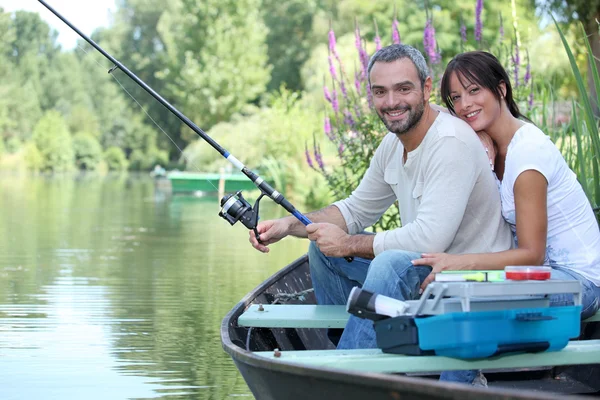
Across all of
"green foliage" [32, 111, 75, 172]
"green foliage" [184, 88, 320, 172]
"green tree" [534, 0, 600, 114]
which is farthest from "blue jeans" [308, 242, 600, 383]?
"green foliage" [32, 111, 75, 172]

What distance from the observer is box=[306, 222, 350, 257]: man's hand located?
3.98 metres

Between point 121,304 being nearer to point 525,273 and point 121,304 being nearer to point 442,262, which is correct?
point 442,262

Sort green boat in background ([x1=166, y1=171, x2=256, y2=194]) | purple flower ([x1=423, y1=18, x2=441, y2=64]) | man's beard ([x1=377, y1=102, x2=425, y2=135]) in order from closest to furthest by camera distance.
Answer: man's beard ([x1=377, y1=102, x2=425, y2=135])
purple flower ([x1=423, y1=18, x2=441, y2=64])
green boat in background ([x1=166, y1=171, x2=256, y2=194])

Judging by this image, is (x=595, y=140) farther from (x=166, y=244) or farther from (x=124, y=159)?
(x=124, y=159)

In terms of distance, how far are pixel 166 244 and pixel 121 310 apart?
4994 millimetres

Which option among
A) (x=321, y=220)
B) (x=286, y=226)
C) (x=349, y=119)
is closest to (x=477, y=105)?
(x=321, y=220)

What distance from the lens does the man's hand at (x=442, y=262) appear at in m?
3.53

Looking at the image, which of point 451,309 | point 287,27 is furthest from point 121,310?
point 287,27

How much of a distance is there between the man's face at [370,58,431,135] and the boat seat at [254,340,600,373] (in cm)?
92

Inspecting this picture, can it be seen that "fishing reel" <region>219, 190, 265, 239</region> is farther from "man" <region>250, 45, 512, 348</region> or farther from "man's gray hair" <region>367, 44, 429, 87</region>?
"man's gray hair" <region>367, 44, 429, 87</region>

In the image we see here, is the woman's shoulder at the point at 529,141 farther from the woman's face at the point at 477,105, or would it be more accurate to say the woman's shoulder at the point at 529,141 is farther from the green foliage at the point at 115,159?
the green foliage at the point at 115,159

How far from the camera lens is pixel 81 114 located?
2441 inches

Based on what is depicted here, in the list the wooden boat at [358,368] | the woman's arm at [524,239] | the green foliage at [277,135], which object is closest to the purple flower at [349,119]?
the wooden boat at [358,368]

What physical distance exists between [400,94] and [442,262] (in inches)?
26.3
